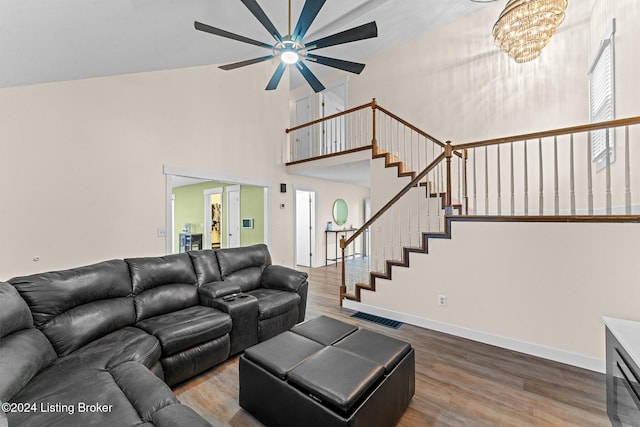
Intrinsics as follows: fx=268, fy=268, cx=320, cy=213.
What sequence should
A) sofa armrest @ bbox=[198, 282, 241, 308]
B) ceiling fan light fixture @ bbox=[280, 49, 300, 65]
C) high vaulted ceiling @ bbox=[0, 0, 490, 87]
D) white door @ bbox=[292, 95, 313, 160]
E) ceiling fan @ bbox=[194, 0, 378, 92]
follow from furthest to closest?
white door @ bbox=[292, 95, 313, 160]
sofa armrest @ bbox=[198, 282, 241, 308]
ceiling fan light fixture @ bbox=[280, 49, 300, 65]
ceiling fan @ bbox=[194, 0, 378, 92]
high vaulted ceiling @ bbox=[0, 0, 490, 87]

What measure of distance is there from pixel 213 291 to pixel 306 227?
15.2 ft

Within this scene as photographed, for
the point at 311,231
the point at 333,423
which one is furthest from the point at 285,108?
the point at 333,423

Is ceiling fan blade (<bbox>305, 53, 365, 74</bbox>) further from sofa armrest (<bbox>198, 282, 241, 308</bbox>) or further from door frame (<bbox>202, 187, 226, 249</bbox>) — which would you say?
door frame (<bbox>202, 187, 226, 249</bbox>)

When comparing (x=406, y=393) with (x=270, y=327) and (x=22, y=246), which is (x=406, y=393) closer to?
(x=270, y=327)

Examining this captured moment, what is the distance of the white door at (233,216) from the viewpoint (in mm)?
6715

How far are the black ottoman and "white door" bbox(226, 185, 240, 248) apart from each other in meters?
5.00

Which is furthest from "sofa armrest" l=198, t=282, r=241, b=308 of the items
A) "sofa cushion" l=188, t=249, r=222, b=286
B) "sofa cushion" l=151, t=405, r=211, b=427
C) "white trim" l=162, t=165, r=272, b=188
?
"white trim" l=162, t=165, r=272, b=188

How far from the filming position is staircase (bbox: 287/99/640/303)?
10.1 ft

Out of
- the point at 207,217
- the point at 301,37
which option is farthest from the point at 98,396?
the point at 207,217

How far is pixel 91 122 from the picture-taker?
3.36 meters

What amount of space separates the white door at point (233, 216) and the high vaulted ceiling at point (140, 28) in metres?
3.31

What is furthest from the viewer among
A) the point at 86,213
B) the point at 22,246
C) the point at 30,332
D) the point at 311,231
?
the point at 311,231

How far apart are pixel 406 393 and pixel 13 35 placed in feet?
11.2

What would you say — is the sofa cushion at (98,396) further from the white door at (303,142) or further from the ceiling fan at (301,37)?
the white door at (303,142)
